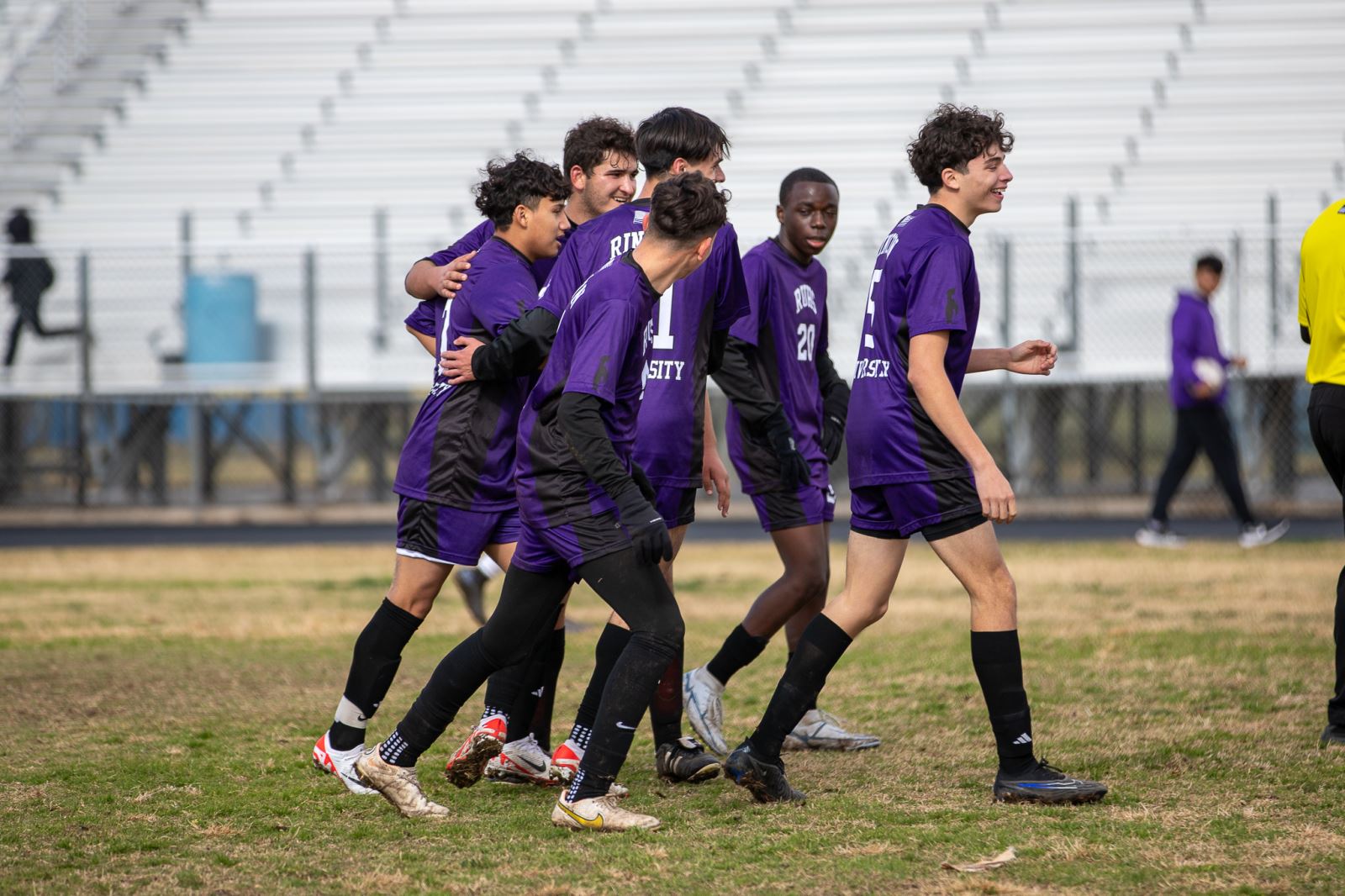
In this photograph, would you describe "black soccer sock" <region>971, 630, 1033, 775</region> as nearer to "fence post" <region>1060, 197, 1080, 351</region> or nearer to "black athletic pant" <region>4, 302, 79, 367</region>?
"fence post" <region>1060, 197, 1080, 351</region>

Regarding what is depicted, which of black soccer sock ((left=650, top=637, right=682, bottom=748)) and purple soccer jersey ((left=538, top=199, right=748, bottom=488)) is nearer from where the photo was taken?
purple soccer jersey ((left=538, top=199, right=748, bottom=488))

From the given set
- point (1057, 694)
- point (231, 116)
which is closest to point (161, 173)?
point (231, 116)

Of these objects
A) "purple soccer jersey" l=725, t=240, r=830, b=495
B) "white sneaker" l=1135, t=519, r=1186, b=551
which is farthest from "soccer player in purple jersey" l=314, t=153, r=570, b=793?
Result: "white sneaker" l=1135, t=519, r=1186, b=551

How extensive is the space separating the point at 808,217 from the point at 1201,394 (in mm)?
7104

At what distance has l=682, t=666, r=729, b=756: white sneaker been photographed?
5.23 m

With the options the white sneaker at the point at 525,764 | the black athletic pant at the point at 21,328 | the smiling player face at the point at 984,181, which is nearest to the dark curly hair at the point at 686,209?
the smiling player face at the point at 984,181

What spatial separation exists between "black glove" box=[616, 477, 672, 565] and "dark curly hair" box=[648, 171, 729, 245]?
0.72 meters

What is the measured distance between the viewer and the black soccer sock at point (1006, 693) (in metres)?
4.39

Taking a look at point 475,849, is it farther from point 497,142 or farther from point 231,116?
point 231,116

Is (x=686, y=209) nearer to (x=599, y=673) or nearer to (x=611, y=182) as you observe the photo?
(x=611, y=182)

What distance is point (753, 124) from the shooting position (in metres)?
19.1

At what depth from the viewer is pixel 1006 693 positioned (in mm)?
4402

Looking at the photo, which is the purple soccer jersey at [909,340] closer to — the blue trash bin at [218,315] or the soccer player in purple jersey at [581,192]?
the soccer player in purple jersey at [581,192]

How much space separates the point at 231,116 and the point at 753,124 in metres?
7.11
